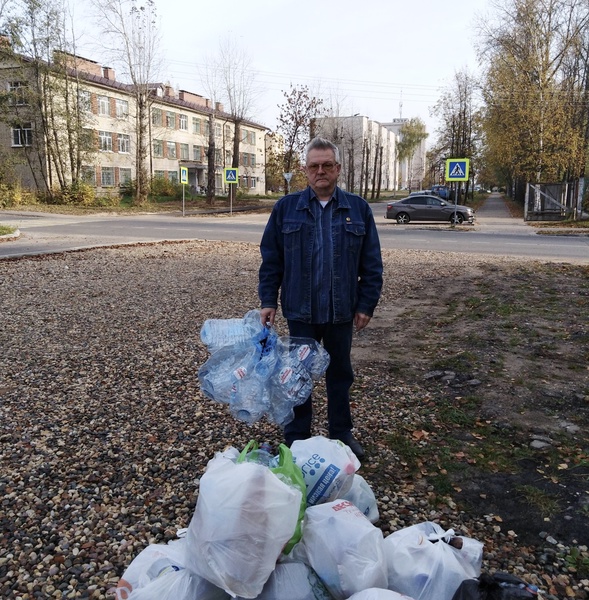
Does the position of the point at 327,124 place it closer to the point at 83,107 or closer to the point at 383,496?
the point at 83,107

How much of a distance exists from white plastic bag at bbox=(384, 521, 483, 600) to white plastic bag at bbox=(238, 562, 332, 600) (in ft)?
0.95

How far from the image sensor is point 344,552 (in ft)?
6.98

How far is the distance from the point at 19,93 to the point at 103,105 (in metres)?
12.5

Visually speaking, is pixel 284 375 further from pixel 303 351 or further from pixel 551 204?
pixel 551 204

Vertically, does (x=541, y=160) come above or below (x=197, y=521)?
above

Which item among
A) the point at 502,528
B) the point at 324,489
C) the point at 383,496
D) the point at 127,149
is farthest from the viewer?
the point at 127,149

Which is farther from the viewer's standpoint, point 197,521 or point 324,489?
point 324,489

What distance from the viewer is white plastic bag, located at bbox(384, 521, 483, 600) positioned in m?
2.12

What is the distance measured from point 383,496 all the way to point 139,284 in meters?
7.93

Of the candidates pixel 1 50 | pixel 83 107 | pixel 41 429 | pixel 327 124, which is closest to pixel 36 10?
pixel 83 107

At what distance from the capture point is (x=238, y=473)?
2.08 meters

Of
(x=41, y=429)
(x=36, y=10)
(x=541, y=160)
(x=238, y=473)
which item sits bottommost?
(x=41, y=429)

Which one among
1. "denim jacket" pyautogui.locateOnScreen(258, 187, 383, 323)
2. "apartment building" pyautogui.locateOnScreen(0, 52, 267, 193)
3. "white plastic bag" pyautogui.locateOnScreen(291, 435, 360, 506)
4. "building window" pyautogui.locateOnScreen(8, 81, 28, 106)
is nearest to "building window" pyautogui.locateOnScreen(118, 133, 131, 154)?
"apartment building" pyautogui.locateOnScreen(0, 52, 267, 193)

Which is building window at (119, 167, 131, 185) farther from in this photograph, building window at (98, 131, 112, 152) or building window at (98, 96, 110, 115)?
building window at (98, 96, 110, 115)
